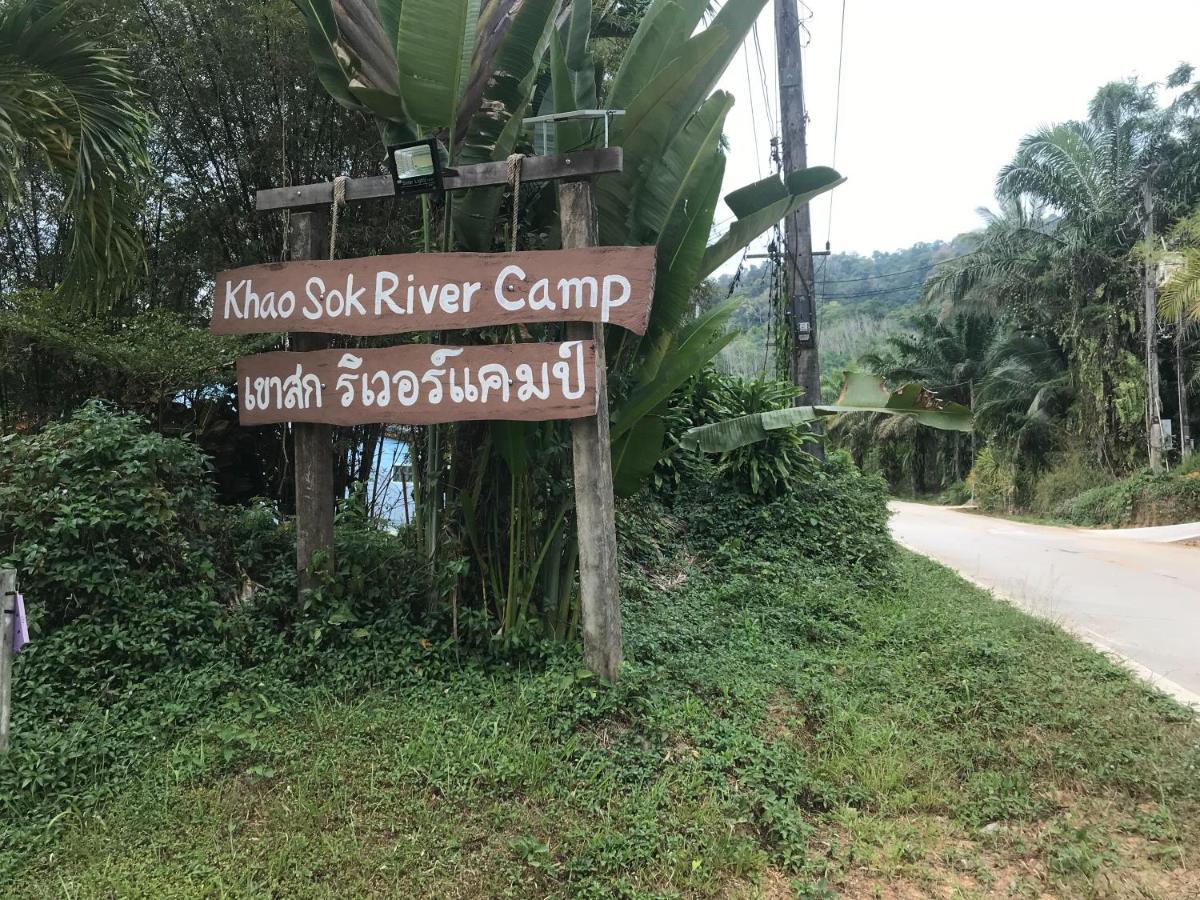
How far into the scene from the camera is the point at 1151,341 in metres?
20.7

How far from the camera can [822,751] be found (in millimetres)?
3881

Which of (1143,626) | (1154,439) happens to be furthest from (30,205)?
(1154,439)

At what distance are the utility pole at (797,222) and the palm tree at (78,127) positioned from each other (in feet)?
22.8

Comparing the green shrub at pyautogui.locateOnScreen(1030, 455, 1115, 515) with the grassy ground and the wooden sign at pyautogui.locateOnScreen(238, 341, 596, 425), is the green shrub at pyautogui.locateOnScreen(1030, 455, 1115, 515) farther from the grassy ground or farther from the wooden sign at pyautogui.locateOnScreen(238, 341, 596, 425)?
the wooden sign at pyautogui.locateOnScreen(238, 341, 596, 425)

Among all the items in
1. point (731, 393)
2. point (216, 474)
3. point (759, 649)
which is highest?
point (731, 393)

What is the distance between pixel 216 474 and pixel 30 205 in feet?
9.57

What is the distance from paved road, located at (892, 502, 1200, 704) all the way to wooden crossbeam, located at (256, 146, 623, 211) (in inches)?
188

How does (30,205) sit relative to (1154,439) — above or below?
above

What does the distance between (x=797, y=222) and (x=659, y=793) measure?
7.99 m

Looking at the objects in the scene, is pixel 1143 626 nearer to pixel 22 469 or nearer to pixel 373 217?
pixel 373 217

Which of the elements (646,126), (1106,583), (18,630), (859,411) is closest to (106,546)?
(18,630)

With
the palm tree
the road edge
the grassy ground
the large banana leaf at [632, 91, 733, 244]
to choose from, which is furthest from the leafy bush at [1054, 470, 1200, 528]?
the palm tree

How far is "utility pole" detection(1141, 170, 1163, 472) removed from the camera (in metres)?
20.4

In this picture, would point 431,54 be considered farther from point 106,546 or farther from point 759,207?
point 106,546
